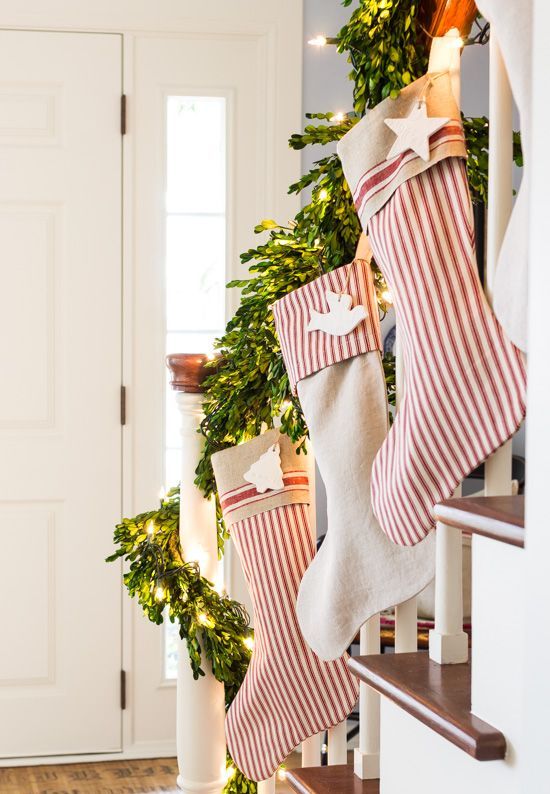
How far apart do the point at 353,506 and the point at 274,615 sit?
327 millimetres

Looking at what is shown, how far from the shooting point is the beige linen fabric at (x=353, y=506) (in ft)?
4.77

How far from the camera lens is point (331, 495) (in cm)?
151

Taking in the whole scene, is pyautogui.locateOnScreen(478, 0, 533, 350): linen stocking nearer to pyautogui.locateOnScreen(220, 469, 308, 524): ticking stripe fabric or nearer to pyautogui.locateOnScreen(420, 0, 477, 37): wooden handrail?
pyautogui.locateOnScreen(420, 0, 477, 37): wooden handrail

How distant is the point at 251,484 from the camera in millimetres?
1723

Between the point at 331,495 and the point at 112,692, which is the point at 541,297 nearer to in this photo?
the point at 331,495

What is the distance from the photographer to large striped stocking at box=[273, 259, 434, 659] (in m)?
1.46

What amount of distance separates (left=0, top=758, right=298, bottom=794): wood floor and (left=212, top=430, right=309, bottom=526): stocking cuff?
1.57m

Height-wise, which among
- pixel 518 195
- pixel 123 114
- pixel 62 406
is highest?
pixel 123 114

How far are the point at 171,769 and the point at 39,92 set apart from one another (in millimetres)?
2155

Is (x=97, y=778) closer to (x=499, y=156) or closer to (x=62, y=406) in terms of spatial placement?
(x=62, y=406)

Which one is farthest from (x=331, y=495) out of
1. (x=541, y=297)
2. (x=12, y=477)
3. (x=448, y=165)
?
(x=12, y=477)

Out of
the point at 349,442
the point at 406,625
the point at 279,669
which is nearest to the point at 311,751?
the point at 279,669

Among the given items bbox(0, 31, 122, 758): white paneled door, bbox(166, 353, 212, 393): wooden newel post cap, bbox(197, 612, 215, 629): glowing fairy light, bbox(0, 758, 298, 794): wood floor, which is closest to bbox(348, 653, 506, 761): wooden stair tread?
bbox(197, 612, 215, 629): glowing fairy light

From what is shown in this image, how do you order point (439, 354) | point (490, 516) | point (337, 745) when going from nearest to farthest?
point (490, 516)
point (439, 354)
point (337, 745)
